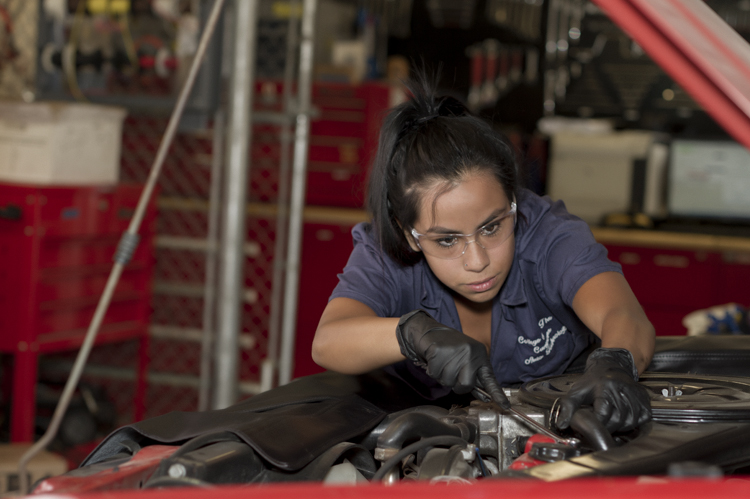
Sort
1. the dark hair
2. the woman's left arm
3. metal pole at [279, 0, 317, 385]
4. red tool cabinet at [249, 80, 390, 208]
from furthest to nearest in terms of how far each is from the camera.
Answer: red tool cabinet at [249, 80, 390, 208], metal pole at [279, 0, 317, 385], the dark hair, the woman's left arm

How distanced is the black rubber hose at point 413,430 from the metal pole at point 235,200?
1.53m

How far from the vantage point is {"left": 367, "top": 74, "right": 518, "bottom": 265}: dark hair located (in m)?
1.25

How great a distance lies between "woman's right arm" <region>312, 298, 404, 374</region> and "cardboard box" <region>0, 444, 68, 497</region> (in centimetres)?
153

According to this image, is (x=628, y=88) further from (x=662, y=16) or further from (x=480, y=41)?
(x=662, y=16)

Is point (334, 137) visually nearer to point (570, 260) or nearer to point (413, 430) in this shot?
point (570, 260)

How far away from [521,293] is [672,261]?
8.13 ft

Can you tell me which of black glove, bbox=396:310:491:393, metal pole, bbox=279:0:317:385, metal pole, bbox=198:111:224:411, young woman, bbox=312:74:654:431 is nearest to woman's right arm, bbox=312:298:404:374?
young woman, bbox=312:74:654:431

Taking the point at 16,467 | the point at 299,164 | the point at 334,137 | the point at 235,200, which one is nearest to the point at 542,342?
the point at 235,200

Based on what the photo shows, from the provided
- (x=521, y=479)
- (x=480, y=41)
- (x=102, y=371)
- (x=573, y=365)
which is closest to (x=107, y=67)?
(x=102, y=371)

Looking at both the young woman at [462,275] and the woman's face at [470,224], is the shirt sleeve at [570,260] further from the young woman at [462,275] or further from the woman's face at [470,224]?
the woman's face at [470,224]

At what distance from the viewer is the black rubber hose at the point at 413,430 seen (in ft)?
2.93

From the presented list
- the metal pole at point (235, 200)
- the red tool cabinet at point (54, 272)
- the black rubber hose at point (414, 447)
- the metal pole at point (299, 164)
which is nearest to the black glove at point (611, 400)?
the black rubber hose at point (414, 447)

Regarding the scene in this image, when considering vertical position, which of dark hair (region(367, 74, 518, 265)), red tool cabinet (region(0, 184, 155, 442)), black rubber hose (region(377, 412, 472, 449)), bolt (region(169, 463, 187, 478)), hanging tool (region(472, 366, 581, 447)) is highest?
dark hair (region(367, 74, 518, 265))

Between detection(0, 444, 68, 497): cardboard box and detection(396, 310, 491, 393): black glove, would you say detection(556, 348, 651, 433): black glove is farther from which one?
detection(0, 444, 68, 497): cardboard box
